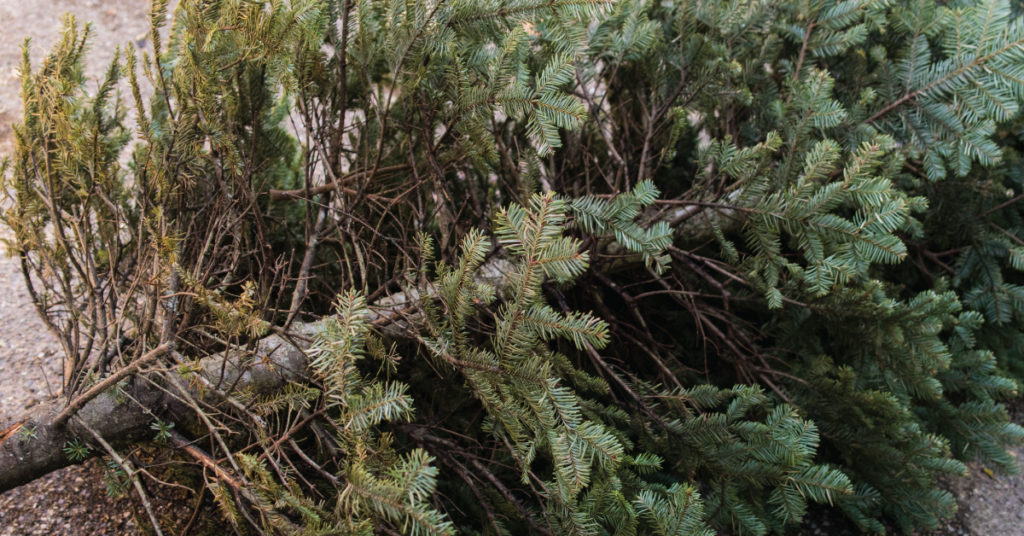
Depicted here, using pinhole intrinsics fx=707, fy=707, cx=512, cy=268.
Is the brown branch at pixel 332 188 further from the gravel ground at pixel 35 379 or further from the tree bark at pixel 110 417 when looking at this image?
the gravel ground at pixel 35 379

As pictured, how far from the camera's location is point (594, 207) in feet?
6.36

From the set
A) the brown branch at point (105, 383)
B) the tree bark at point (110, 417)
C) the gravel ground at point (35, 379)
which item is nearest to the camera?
the brown branch at point (105, 383)

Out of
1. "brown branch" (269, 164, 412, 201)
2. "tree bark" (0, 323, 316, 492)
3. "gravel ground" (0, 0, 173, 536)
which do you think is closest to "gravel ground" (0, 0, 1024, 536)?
"gravel ground" (0, 0, 173, 536)

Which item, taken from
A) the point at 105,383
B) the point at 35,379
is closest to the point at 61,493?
the point at 105,383

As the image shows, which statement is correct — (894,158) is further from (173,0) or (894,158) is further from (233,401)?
(173,0)

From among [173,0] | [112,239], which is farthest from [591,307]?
[173,0]

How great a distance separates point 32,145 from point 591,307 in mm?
1984

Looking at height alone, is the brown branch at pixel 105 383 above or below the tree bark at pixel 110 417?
above

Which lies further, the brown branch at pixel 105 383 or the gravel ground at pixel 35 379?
the gravel ground at pixel 35 379

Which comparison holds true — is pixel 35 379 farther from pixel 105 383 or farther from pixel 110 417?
pixel 105 383

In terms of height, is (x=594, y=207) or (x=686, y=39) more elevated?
(x=686, y=39)

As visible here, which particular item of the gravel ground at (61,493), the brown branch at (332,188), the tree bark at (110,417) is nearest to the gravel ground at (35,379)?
the gravel ground at (61,493)

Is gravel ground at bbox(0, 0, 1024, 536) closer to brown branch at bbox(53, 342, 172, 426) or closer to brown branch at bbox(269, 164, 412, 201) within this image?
brown branch at bbox(53, 342, 172, 426)

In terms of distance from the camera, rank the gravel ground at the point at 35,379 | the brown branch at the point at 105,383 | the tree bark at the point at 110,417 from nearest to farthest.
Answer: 1. the brown branch at the point at 105,383
2. the tree bark at the point at 110,417
3. the gravel ground at the point at 35,379
